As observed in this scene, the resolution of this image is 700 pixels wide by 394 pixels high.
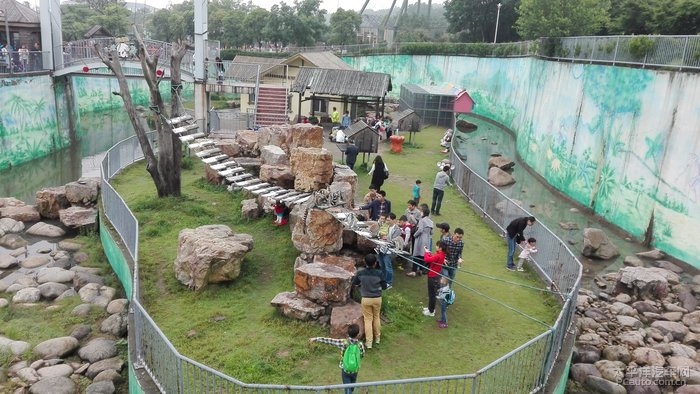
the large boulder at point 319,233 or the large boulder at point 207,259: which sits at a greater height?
the large boulder at point 319,233

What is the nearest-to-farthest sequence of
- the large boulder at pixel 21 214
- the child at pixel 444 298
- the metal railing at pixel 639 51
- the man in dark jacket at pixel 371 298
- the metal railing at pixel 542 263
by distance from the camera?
the metal railing at pixel 542 263 < the man in dark jacket at pixel 371 298 < the child at pixel 444 298 < the metal railing at pixel 639 51 < the large boulder at pixel 21 214

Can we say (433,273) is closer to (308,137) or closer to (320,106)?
(308,137)

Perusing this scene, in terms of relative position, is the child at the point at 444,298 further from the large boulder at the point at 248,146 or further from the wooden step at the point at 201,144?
the large boulder at the point at 248,146

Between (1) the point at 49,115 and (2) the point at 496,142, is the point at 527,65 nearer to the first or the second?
(2) the point at 496,142

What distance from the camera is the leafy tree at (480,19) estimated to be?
182 ft

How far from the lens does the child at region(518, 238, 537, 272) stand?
13234 mm

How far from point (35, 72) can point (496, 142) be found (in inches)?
1048

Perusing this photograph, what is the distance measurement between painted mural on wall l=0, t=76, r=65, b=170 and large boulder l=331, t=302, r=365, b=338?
22.1 m

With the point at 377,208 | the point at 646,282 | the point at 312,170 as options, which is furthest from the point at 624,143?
the point at 312,170

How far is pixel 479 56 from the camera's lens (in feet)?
156

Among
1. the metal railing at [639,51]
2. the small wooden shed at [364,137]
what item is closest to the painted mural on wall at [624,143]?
the metal railing at [639,51]

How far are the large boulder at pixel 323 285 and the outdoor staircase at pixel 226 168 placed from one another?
3893 mm

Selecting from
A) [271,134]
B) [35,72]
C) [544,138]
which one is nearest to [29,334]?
[271,134]

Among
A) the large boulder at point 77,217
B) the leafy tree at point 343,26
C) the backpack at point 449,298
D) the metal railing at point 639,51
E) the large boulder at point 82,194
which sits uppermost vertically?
the leafy tree at point 343,26
